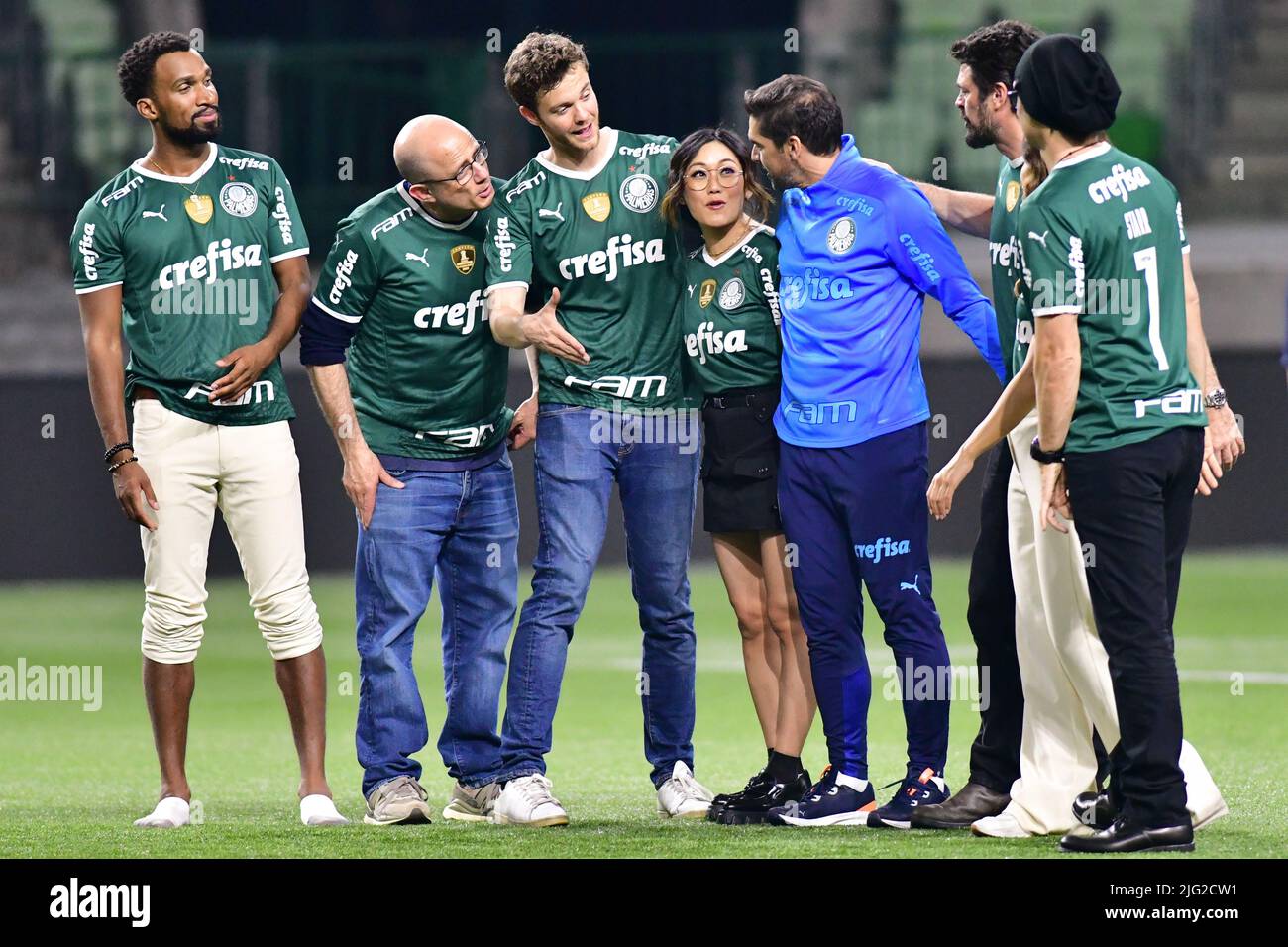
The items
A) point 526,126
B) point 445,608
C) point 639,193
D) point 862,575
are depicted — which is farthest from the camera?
point 526,126

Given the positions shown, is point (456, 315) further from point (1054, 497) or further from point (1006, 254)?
point (1054, 497)

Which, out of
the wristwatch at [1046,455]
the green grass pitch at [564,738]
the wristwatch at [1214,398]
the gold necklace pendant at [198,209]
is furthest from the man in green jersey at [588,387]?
the wristwatch at [1214,398]

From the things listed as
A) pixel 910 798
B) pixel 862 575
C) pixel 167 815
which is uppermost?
pixel 862 575

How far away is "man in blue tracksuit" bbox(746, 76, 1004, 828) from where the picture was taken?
511 centimetres

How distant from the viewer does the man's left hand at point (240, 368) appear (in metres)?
5.43

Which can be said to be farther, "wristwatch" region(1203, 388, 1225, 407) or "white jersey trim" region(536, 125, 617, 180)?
"white jersey trim" region(536, 125, 617, 180)

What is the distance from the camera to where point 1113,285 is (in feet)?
14.6

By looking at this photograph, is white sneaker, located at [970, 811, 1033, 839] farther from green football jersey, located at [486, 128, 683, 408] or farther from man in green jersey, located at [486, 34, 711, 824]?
green football jersey, located at [486, 128, 683, 408]

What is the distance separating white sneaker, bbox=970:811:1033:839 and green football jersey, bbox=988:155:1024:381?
3.72ft

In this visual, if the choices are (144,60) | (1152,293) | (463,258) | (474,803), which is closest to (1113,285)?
(1152,293)

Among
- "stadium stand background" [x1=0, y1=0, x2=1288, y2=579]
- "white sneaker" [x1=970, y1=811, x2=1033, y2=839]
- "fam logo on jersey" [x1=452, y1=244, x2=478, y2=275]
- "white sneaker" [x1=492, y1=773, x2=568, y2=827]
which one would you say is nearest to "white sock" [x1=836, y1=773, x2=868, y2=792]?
"white sneaker" [x1=970, y1=811, x2=1033, y2=839]

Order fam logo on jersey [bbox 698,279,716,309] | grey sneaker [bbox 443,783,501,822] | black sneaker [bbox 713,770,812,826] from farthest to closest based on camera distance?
grey sneaker [bbox 443,783,501,822] → fam logo on jersey [bbox 698,279,716,309] → black sneaker [bbox 713,770,812,826]

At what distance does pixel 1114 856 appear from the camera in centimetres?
434

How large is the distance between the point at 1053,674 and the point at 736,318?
4.20 feet
